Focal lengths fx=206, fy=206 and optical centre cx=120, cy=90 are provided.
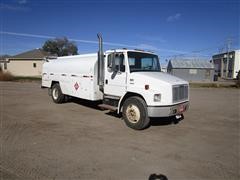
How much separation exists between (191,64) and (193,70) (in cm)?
166

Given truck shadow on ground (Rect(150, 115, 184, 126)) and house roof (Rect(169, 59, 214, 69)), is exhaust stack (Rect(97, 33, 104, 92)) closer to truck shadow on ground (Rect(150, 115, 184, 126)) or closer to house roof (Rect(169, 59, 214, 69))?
truck shadow on ground (Rect(150, 115, 184, 126))

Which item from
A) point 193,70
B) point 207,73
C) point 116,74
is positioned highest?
point 193,70

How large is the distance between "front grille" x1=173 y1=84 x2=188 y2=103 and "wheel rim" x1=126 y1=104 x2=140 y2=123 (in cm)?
124

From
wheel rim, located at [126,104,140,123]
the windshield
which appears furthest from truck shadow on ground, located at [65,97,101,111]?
the windshield

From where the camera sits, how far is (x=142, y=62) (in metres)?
7.55

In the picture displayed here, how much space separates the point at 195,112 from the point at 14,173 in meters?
7.95

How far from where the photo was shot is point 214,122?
7789 millimetres

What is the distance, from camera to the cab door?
720cm

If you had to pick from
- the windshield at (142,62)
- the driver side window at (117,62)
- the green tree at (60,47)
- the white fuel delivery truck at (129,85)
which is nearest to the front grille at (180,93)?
the white fuel delivery truck at (129,85)

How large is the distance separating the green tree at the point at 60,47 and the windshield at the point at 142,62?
190 ft

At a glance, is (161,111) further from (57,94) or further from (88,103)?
(57,94)

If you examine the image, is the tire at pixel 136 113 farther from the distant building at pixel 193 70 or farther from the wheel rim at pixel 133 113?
the distant building at pixel 193 70

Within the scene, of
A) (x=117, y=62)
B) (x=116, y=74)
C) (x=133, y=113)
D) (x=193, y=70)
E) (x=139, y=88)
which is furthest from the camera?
(x=193, y=70)

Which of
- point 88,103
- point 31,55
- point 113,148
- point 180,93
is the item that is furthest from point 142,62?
point 31,55
